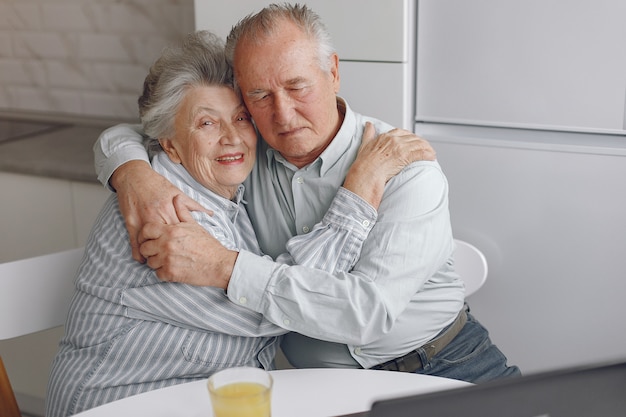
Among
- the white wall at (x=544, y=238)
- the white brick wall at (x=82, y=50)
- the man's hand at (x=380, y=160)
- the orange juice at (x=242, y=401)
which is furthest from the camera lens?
the white brick wall at (x=82, y=50)

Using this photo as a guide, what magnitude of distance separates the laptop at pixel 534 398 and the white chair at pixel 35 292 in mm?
1095

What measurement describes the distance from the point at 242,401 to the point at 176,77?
2.49 feet

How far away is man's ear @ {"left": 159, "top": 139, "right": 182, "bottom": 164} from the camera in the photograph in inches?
65.2

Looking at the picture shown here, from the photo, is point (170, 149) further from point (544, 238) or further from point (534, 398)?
point (534, 398)

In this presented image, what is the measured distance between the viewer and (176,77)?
1.58 metres

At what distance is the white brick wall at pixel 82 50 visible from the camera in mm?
2838

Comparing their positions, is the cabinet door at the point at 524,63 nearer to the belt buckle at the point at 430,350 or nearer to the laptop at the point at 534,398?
the belt buckle at the point at 430,350

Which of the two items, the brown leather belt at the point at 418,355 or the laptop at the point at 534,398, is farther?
the brown leather belt at the point at 418,355

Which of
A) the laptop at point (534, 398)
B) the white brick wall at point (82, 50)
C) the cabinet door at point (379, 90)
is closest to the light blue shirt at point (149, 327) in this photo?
the cabinet door at point (379, 90)

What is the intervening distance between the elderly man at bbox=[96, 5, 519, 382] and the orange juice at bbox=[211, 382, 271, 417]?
346mm

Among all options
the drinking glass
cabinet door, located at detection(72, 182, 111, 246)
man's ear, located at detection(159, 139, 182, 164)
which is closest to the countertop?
cabinet door, located at detection(72, 182, 111, 246)

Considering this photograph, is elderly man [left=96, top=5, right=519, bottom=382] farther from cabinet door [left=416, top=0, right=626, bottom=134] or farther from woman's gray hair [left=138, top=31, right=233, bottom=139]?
cabinet door [left=416, top=0, right=626, bottom=134]

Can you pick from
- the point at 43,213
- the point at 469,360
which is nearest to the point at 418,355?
the point at 469,360

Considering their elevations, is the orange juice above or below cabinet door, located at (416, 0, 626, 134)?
below
